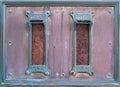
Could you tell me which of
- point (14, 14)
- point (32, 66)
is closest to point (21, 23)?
point (14, 14)

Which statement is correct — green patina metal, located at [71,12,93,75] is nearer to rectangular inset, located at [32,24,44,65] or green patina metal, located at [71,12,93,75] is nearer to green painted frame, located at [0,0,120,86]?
green painted frame, located at [0,0,120,86]

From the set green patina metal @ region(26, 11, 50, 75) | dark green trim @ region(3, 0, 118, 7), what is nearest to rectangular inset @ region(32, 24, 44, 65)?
green patina metal @ region(26, 11, 50, 75)

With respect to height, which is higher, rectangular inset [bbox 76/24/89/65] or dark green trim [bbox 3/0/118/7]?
dark green trim [bbox 3/0/118/7]

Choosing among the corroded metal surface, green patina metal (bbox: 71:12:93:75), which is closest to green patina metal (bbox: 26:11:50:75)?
the corroded metal surface

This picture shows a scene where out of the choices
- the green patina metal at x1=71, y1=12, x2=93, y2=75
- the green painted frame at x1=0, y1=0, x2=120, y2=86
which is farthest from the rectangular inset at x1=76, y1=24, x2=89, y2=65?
the green painted frame at x1=0, y1=0, x2=120, y2=86

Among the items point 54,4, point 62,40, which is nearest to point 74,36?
point 62,40

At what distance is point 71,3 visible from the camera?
1.71 m

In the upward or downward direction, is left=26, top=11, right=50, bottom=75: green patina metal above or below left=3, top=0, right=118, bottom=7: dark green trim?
below

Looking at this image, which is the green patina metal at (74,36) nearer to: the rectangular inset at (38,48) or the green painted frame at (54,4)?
the green painted frame at (54,4)

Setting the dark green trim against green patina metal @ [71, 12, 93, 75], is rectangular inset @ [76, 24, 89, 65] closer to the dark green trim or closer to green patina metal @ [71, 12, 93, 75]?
green patina metal @ [71, 12, 93, 75]

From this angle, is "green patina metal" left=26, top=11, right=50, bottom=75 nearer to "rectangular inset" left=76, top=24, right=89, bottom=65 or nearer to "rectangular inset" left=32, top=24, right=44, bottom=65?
"rectangular inset" left=32, top=24, right=44, bottom=65

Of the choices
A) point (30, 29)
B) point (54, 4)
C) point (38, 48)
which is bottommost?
point (38, 48)

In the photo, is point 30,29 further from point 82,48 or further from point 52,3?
point 82,48

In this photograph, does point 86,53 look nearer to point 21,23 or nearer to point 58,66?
point 58,66
